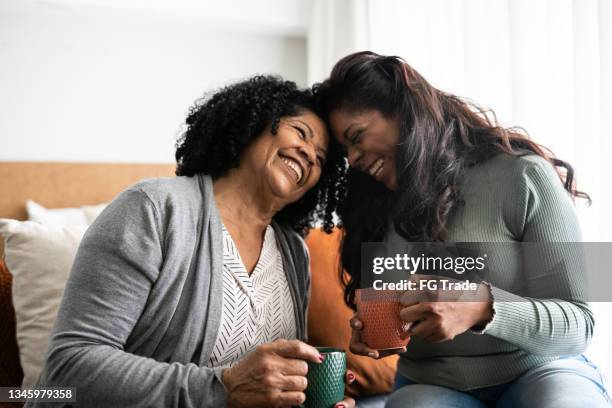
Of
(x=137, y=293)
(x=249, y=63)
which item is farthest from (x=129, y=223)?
(x=249, y=63)

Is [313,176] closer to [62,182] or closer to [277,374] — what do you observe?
[277,374]

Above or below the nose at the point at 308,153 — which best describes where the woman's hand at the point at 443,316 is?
below

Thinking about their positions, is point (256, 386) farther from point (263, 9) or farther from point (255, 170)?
point (263, 9)

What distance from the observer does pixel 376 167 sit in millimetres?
1359

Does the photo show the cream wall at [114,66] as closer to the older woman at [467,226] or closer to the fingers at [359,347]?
the older woman at [467,226]

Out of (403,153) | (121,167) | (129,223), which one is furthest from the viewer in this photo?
(121,167)

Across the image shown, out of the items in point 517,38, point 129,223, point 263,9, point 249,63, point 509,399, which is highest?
point 263,9

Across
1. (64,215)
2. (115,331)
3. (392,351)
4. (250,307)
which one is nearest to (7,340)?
(115,331)

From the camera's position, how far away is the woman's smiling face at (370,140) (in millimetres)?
1317

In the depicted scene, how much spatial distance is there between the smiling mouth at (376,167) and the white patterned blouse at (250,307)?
0.32m

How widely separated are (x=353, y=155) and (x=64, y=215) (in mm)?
1324

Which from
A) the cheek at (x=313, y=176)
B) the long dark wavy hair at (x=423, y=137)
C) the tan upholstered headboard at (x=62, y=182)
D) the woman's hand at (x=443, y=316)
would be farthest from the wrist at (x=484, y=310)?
the tan upholstered headboard at (x=62, y=182)

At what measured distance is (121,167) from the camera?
8.01 ft

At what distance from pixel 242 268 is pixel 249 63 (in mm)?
1712
